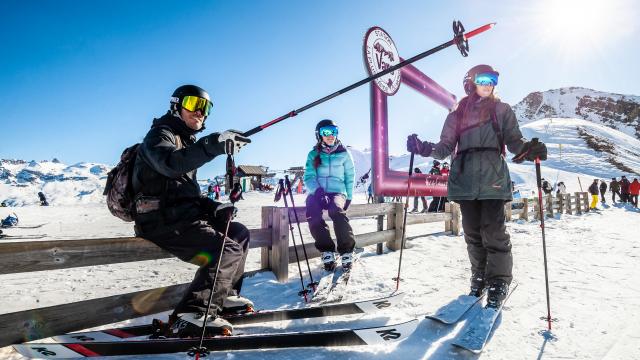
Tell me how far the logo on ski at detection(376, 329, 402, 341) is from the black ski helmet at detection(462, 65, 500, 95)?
2726 millimetres

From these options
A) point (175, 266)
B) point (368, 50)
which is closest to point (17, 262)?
point (175, 266)

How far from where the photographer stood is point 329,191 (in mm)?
4402

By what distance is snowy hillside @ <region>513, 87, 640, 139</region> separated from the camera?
119312 mm

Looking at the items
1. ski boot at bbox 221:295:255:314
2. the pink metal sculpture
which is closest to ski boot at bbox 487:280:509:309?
ski boot at bbox 221:295:255:314

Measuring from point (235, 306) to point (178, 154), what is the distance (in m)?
1.55

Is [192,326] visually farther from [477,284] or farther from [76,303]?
[477,284]

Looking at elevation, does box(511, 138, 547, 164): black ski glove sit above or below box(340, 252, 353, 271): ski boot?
above

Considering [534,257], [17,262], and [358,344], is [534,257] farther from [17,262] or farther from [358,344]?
[17,262]

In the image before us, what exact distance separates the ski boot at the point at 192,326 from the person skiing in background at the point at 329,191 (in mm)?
1928

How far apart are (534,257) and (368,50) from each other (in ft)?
17.6

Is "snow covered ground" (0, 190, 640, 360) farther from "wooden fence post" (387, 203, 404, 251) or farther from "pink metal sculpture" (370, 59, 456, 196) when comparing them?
"pink metal sculpture" (370, 59, 456, 196)

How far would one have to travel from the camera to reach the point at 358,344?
2350 mm

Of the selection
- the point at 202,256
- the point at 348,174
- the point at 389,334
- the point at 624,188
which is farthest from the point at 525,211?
the point at 624,188

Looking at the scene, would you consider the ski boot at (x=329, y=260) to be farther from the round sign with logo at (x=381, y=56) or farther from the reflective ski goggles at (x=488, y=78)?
the round sign with logo at (x=381, y=56)
